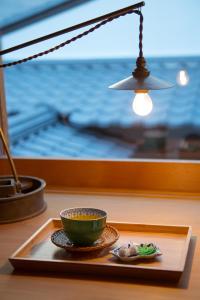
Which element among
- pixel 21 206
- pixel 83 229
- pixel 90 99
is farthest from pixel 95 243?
pixel 90 99

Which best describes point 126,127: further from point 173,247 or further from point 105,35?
point 173,247

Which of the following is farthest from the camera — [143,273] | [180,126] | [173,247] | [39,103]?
[39,103]

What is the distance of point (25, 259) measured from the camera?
84 cm

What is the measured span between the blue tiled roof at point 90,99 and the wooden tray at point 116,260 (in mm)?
1916

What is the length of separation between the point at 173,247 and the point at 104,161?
20.6 inches

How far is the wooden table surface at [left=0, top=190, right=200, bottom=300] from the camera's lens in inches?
29.7

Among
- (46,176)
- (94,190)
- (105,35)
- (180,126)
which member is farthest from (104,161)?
(180,126)

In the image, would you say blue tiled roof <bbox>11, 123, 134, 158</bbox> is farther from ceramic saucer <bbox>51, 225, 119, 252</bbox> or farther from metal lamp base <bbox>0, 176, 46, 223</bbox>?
ceramic saucer <bbox>51, 225, 119, 252</bbox>

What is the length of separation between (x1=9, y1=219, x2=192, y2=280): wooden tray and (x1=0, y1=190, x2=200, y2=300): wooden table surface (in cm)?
2

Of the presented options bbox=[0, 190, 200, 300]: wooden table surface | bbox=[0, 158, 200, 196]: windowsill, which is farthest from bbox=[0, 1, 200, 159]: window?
bbox=[0, 190, 200, 300]: wooden table surface

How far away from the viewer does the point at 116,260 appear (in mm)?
860

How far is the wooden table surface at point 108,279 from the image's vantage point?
2.48 ft

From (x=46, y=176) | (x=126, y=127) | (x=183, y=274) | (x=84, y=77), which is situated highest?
(x=84, y=77)

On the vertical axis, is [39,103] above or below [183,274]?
above
